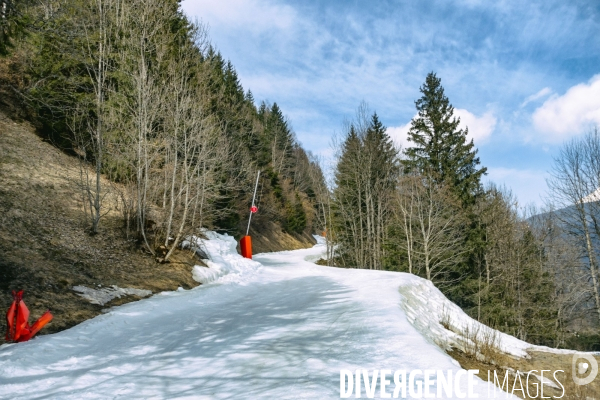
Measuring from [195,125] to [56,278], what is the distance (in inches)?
304

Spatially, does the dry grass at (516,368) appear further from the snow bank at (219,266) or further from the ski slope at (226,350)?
the snow bank at (219,266)

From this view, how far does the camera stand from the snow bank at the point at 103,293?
23.6ft

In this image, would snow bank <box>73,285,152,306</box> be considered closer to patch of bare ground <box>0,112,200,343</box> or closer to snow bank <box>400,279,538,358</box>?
patch of bare ground <box>0,112,200,343</box>

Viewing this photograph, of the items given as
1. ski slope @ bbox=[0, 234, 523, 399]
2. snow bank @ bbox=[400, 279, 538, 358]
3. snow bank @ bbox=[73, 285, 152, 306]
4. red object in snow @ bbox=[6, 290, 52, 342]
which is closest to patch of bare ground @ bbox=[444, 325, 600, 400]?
snow bank @ bbox=[400, 279, 538, 358]

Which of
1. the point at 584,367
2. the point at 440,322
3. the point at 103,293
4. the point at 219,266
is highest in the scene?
the point at 219,266

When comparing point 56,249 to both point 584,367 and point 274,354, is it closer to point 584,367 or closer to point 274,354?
point 274,354

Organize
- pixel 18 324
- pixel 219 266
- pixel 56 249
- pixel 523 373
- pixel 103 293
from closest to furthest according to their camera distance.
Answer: pixel 18 324, pixel 523 373, pixel 103 293, pixel 56 249, pixel 219 266

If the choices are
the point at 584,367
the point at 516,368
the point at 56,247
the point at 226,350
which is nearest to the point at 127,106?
the point at 56,247

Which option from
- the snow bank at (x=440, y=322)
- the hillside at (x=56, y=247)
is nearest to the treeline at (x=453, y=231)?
the snow bank at (x=440, y=322)

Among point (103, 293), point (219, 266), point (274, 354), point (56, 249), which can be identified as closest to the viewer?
point (274, 354)

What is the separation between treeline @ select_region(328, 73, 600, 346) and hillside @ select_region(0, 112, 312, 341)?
1383cm

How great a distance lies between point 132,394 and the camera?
139 inches

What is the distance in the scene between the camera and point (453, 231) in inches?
765

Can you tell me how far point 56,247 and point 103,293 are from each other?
2.64 metres
